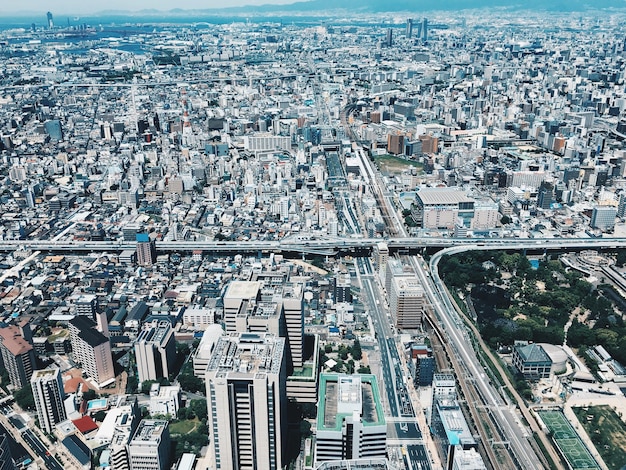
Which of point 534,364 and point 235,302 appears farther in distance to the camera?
point 534,364

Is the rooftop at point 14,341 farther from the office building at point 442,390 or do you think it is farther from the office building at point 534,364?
the office building at point 534,364

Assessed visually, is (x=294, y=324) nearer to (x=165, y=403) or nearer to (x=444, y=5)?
(x=165, y=403)

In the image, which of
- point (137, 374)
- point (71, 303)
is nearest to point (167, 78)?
point (71, 303)

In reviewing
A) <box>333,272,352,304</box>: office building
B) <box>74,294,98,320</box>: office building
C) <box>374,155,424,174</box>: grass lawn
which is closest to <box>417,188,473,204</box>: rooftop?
<box>374,155,424,174</box>: grass lawn

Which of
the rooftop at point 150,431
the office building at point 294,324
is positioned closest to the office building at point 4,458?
the rooftop at point 150,431

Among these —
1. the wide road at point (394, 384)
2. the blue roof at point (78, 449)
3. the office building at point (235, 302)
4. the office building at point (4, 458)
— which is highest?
the office building at point (235, 302)

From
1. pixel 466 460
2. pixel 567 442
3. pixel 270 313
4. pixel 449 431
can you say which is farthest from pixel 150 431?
pixel 567 442
